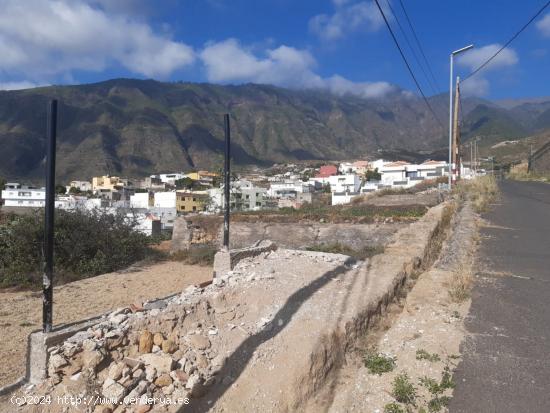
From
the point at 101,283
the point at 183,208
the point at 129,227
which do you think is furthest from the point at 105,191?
the point at 101,283

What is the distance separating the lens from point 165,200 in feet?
187

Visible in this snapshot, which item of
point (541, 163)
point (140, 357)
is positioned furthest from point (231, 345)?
point (541, 163)

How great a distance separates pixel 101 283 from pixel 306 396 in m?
9.91

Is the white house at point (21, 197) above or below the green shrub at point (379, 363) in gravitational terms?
above

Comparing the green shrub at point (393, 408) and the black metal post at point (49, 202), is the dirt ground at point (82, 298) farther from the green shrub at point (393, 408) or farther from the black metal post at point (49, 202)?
the green shrub at point (393, 408)

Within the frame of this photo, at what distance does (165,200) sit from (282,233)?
→ 38.8m

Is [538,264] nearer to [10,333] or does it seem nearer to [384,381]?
[384,381]

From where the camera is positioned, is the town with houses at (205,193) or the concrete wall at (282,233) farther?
the town with houses at (205,193)

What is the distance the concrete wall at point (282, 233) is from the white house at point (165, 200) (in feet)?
112

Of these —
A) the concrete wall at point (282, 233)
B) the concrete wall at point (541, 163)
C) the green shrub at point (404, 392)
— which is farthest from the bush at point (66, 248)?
the concrete wall at point (541, 163)

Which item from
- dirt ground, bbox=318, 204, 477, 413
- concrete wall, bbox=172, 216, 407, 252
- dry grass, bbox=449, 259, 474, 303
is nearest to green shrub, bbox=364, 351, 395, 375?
dirt ground, bbox=318, 204, 477, 413

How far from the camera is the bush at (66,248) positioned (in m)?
13.5

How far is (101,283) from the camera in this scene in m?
12.4

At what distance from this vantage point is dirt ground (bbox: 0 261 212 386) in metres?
6.84
